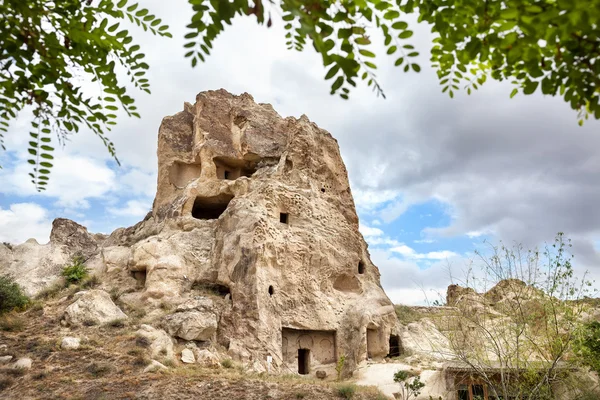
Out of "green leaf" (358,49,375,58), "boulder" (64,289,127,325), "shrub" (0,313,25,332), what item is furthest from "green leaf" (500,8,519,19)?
"shrub" (0,313,25,332)

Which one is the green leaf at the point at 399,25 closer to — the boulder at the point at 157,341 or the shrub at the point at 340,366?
the boulder at the point at 157,341

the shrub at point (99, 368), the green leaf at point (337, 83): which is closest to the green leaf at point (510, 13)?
the green leaf at point (337, 83)

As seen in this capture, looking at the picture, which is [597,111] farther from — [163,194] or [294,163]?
[163,194]

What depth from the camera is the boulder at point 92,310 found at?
16.4 meters

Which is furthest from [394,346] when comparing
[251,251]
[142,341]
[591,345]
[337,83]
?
[337,83]

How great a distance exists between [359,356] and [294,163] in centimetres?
877

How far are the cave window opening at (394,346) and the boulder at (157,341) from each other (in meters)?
9.92

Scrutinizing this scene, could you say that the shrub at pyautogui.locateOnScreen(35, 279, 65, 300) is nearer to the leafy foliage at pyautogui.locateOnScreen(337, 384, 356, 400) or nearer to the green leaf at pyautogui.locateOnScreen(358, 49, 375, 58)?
the leafy foliage at pyautogui.locateOnScreen(337, 384, 356, 400)

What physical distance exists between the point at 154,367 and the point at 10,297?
756 cm

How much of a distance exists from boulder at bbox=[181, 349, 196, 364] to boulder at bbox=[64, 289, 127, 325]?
2890 mm

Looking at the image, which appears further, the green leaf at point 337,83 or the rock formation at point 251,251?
the rock formation at point 251,251

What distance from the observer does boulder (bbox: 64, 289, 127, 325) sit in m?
16.4

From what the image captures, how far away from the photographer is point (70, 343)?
48.4ft

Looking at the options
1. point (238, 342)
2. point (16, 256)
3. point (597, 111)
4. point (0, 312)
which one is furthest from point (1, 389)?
point (597, 111)
